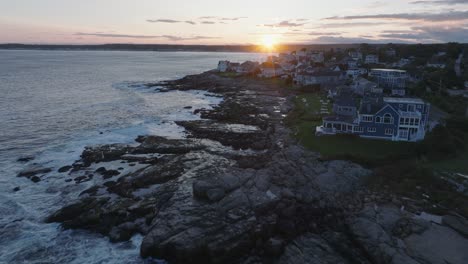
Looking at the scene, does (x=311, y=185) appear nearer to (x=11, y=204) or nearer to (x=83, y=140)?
(x=11, y=204)

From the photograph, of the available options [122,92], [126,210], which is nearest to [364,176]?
[126,210]

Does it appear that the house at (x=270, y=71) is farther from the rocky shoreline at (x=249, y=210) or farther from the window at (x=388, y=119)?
the window at (x=388, y=119)

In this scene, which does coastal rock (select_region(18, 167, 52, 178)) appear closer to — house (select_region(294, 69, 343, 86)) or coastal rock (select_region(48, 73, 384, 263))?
coastal rock (select_region(48, 73, 384, 263))

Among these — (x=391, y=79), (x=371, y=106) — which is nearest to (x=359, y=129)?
(x=371, y=106)

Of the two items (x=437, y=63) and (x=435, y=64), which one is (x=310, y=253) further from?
(x=437, y=63)

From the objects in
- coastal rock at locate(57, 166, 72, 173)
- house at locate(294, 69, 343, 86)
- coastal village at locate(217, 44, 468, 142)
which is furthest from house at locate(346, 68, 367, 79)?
coastal rock at locate(57, 166, 72, 173)
